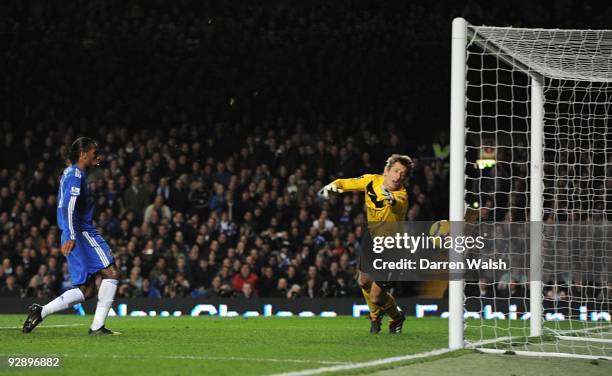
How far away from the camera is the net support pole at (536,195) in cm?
1171

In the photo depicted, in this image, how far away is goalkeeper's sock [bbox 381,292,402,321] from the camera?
1127 cm

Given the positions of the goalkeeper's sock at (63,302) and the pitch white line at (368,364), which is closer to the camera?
the pitch white line at (368,364)

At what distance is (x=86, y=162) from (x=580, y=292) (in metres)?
8.88

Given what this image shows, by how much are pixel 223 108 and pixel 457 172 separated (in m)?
15.9

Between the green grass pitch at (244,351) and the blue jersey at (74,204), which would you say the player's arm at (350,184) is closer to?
the green grass pitch at (244,351)

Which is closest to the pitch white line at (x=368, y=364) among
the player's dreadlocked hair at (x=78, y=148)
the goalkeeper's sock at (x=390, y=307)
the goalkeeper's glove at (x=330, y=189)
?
the goalkeeper's sock at (x=390, y=307)

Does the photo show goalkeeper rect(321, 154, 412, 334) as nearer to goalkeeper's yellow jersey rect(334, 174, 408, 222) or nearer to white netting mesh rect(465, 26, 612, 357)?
goalkeeper's yellow jersey rect(334, 174, 408, 222)

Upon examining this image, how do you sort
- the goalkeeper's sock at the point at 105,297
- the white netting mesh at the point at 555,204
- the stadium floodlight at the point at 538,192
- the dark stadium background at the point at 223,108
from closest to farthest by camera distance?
1. the stadium floodlight at the point at 538,192
2. the goalkeeper's sock at the point at 105,297
3. the white netting mesh at the point at 555,204
4. the dark stadium background at the point at 223,108

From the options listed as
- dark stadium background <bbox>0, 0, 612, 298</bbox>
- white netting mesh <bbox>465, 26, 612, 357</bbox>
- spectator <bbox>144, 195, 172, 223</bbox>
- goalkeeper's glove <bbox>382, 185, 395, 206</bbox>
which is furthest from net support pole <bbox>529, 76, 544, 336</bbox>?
spectator <bbox>144, 195, 172, 223</bbox>

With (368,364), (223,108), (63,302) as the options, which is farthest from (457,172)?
(223,108)

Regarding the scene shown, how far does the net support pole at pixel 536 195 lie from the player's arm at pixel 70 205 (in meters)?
4.90

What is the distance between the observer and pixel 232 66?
24875 mm

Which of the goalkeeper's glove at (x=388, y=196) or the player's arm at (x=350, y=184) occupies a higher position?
the player's arm at (x=350, y=184)

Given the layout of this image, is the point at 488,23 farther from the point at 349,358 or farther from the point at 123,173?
Result: the point at 349,358
